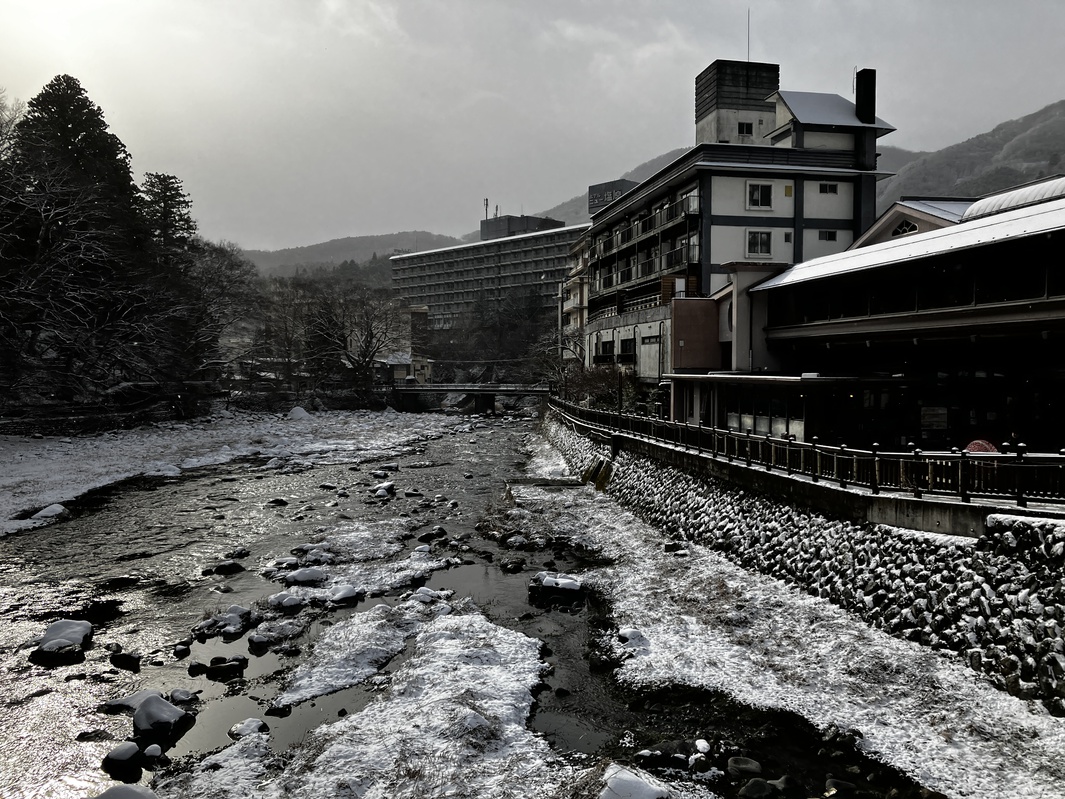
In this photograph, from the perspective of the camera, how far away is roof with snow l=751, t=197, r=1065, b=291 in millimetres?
15258

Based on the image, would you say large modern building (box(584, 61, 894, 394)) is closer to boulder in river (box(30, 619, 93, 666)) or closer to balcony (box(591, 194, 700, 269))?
balcony (box(591, 194, 700, 269))

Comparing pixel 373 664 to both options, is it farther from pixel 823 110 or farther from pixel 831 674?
pixel 823 110

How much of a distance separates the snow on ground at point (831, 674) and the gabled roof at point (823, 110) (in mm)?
A: 33297

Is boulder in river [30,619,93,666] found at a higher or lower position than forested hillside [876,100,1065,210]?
lower

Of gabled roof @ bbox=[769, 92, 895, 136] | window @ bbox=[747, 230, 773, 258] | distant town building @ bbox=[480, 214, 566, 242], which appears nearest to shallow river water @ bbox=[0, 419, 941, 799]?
window @ bbox=[747, 230, 773, 258]

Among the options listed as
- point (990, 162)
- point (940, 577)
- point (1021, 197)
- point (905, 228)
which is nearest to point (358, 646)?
point (940, 577)

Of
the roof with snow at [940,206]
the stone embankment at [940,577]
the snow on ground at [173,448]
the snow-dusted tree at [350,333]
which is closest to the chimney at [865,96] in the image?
the roof with snow at [940,206]

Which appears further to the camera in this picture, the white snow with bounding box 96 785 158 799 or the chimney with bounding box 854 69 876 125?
the chimney with bounding box 854 69 876 125

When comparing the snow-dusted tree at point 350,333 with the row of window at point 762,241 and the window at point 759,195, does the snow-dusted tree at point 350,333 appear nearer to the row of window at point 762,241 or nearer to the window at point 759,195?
the row of window at point 762,241

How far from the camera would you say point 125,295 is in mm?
40938

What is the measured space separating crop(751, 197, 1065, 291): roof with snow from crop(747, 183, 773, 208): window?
542 inches

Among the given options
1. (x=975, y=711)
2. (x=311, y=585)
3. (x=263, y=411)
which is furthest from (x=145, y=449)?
(x=975, y=711)

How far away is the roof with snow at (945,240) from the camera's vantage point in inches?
601

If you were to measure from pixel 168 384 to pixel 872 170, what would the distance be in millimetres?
50911
